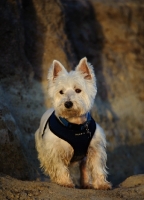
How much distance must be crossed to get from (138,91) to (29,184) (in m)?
8.44

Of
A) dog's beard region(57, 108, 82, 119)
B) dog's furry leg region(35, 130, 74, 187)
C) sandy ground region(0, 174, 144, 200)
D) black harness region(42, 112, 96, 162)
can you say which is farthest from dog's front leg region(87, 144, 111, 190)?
dog's beard region(57, 108, 82, 119)

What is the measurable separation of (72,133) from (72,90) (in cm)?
73

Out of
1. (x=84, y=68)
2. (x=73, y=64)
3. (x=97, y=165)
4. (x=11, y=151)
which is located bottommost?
(x=97, y=165)

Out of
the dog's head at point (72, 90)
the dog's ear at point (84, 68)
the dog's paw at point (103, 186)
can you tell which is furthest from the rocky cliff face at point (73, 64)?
the dog's ear at point (84, 68)

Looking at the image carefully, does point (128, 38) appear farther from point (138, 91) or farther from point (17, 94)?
point (17, 94)

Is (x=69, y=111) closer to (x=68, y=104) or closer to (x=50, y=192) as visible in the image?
(x=68, y=104)

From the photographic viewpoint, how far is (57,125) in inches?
290

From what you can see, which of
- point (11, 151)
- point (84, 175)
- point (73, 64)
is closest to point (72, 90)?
point (84, 175)

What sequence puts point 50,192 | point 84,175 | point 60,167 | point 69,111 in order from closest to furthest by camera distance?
point 50,192 → point 69,111 → point 60,167 → point 84,175

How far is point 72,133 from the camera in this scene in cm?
732

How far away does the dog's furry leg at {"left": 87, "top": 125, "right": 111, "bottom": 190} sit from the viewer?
7273mm

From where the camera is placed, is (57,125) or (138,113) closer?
(57,125)

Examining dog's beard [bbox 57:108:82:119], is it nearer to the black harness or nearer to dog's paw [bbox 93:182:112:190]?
the black harness

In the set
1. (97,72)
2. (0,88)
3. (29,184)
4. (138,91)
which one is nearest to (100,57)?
(97,72)
